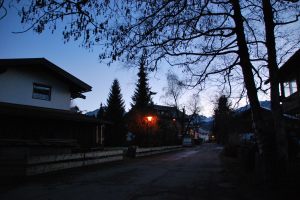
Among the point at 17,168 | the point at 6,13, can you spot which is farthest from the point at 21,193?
the point at 6,13

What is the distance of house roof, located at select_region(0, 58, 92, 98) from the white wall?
44 centimetres

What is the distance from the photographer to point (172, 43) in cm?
1184

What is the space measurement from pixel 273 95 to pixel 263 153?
84.7 inches

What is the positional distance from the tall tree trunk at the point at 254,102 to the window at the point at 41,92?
14605 millimetres

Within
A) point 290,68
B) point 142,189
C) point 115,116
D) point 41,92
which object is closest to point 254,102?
point 142,189

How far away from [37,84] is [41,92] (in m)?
0.67

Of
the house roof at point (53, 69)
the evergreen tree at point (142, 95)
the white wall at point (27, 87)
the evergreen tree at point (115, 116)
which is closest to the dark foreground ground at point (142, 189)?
the white wall at point (27, 87)

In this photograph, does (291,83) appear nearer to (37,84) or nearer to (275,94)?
(275,94)

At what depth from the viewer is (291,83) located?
79.2ft

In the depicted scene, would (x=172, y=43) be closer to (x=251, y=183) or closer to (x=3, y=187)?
(x=251, y=183)

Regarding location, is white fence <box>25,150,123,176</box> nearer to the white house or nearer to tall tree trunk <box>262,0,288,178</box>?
the white house

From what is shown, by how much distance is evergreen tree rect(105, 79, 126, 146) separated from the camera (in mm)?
54156

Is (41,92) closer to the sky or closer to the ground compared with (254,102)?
closer to the sky

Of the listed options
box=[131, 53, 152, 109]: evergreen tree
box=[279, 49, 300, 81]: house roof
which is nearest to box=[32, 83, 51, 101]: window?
box=[279, 49, 300, 81]: house roof
